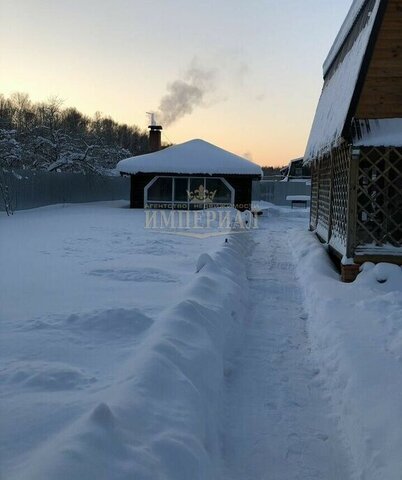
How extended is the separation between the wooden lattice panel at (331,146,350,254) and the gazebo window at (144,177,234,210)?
508 inches

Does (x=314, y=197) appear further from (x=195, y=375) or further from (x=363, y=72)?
(x=195, y=375)

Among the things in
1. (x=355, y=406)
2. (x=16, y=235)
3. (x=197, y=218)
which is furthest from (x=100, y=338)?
(x=197, y=218)

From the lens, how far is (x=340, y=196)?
8680mm

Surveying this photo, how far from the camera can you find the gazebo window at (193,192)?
2241 centimetres

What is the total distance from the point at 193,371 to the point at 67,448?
146cm

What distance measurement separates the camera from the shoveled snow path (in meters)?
2.84

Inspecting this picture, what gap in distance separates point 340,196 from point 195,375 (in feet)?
20.0

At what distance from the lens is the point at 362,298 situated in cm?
611

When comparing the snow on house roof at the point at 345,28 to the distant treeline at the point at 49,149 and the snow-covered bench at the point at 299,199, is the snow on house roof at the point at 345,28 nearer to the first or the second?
the distant treeline at the point at 49,149

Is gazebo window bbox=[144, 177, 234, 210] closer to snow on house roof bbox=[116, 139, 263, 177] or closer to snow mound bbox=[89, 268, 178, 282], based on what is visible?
snow on house roof bbox=[116, 139, 263, 177]

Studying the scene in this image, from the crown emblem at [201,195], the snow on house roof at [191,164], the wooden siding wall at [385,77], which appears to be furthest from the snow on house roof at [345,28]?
the crown emblem at [201,195]

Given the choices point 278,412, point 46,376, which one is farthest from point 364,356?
point 46,376

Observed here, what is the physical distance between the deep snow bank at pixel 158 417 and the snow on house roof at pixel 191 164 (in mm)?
17314

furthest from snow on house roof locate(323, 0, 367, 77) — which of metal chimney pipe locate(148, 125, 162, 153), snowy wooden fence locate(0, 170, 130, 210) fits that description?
metal chimney pipe locate(148, 125, 162, 153)
